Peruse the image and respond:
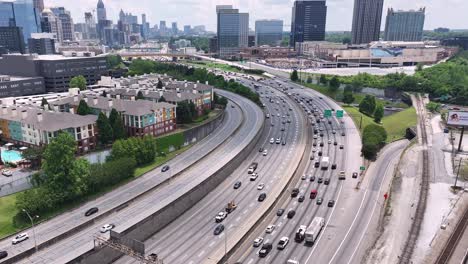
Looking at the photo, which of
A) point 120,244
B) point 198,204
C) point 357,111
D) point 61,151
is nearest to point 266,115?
point 357,111

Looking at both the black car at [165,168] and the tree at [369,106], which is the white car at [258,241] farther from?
the tree at [369,106]

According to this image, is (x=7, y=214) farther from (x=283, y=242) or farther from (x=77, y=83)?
(x=77, y=83)

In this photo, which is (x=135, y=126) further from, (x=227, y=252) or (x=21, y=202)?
(x=227, y=252)

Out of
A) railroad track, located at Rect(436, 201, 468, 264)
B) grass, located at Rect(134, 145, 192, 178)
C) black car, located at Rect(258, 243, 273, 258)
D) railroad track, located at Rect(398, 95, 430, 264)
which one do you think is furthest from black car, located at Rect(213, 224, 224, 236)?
railroad track, located at Rect(436, 201, 468, 264)

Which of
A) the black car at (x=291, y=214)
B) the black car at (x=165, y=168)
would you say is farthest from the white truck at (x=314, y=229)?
the black car at (x=165, y=168)

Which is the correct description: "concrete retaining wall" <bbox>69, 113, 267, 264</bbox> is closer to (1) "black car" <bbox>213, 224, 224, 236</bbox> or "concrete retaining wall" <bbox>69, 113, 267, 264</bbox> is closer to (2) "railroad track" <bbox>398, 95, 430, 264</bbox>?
(1) "black car" <bbox>213, 224, 224, 236</bbox>

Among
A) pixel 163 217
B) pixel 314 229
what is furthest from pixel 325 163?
pixel 163 217
